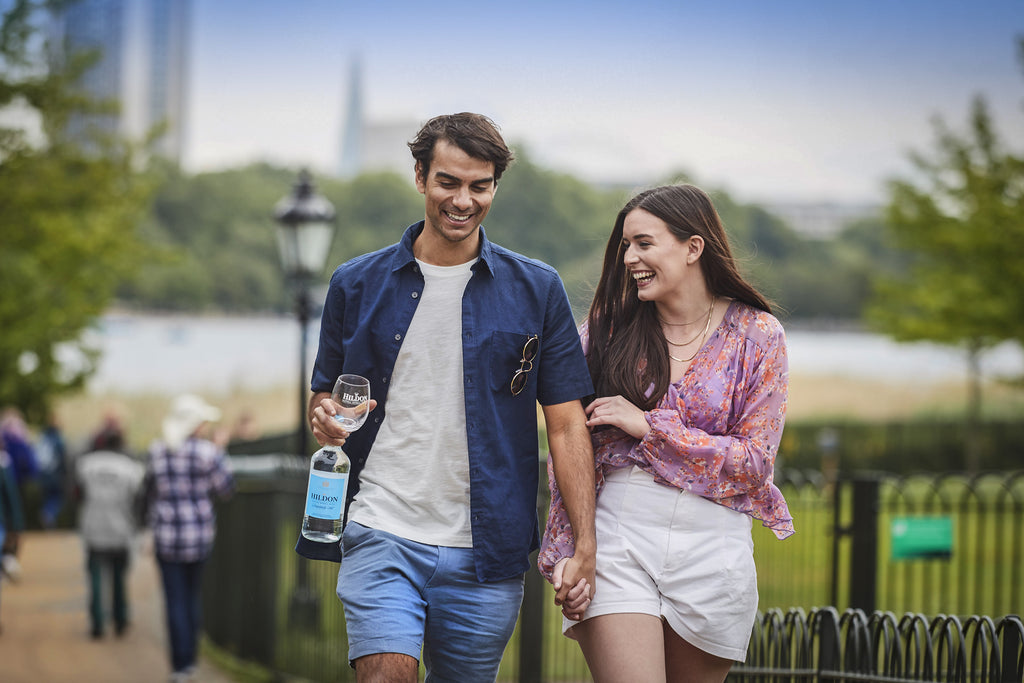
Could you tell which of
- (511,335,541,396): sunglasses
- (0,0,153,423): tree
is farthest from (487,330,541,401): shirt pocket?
(0,0,153,423): tree

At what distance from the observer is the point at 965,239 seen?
1933cm

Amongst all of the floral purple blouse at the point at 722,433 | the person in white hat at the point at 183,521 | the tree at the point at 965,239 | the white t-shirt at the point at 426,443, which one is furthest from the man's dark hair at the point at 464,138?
the tree at the point at 965,239

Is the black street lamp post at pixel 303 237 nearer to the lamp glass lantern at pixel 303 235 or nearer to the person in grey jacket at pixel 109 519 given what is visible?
the lamp glass lantern at pixel 303 235

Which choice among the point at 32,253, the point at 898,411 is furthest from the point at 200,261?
the point at 32,253

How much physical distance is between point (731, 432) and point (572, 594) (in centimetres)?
68

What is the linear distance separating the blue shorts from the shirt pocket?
491mm

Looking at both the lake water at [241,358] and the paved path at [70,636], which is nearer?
the paved path at [70,636]

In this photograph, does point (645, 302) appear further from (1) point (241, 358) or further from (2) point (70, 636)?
(1) point (241, 358)

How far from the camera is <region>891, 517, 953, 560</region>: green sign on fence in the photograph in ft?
18.9

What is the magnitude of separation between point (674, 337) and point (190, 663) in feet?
19.5

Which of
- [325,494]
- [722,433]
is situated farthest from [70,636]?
[722,433]

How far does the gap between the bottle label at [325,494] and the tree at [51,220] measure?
10905mm

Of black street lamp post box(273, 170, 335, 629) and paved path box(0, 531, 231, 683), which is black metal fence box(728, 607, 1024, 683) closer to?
paved path box(0, 531, 231, 683)

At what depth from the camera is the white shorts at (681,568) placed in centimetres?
321
